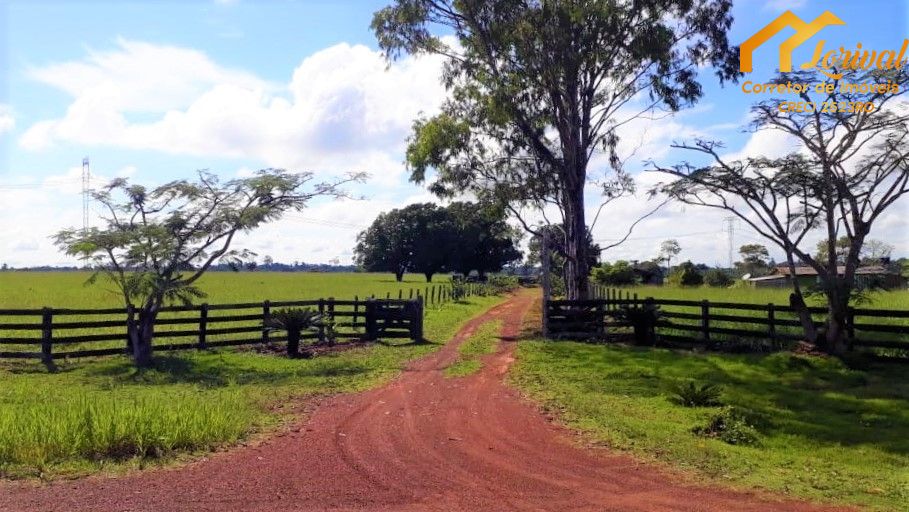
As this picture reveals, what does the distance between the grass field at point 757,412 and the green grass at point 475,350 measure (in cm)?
93

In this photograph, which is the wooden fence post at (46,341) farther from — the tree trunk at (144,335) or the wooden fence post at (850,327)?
the wooden fence post at (850,327)

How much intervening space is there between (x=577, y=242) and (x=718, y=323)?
5101 millimetres

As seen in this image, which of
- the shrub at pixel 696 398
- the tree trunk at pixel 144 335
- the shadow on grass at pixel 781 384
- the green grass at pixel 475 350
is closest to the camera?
the shadow on grass at pixel 781 384

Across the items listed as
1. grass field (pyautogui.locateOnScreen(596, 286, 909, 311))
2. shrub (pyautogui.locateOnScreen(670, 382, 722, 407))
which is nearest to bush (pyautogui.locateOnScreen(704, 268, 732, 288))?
grass field (pyautogui.locateOnScreen(596, 286, 909, 311))

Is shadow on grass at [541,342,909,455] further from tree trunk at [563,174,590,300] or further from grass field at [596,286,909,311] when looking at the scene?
tree trunk at [563,174,590,300]

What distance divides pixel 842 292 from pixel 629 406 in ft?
23.6

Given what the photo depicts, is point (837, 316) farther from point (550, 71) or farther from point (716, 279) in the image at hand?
point (716, 279)

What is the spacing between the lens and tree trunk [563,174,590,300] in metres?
23.0

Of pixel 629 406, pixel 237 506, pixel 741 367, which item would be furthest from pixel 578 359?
pixel 237 506

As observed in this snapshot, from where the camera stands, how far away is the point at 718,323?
72.9ft

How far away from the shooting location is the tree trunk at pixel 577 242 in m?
23.0

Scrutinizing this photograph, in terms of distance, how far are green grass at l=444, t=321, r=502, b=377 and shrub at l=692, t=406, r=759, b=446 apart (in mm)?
5278

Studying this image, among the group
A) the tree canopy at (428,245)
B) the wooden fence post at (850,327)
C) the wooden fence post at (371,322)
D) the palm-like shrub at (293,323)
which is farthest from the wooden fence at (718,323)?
the tree canopy at (428,245)

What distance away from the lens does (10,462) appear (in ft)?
22.8
